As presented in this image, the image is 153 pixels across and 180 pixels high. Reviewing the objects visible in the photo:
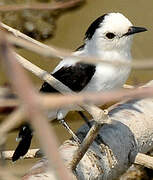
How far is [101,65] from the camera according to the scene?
2.49 metres

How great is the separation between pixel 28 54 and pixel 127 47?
7.59 ft

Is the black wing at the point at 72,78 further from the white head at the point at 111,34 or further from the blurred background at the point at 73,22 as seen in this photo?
the blurred background at the point at 73,22

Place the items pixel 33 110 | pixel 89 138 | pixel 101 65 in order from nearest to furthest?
pixel 33 110
pixel 89 138
pixel 101 65

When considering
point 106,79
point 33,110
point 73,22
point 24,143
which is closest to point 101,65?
point 106,79

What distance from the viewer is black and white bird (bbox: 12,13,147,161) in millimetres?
2506

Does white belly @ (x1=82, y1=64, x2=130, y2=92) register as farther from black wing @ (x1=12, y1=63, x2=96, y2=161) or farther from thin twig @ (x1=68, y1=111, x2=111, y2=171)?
thin twig @ (x1=68, y1=111, x2=111, y2=171)

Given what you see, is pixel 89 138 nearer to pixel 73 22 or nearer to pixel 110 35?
pixel 110 35

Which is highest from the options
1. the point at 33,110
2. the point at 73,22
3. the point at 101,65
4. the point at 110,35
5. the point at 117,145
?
the point at 33,110

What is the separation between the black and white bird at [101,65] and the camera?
2.51 m

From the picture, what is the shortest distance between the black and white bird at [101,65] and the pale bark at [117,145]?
0.16 meters

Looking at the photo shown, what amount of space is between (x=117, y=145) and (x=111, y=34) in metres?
0.69

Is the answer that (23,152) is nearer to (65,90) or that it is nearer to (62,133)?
(65,90)

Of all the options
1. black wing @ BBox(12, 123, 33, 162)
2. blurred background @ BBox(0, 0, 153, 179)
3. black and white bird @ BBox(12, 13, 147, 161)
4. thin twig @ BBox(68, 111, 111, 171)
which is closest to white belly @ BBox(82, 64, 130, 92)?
black and white bird @ BBox(12, 13, 147, 161)

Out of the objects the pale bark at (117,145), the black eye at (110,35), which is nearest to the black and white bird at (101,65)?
the black eye at (110,35)
